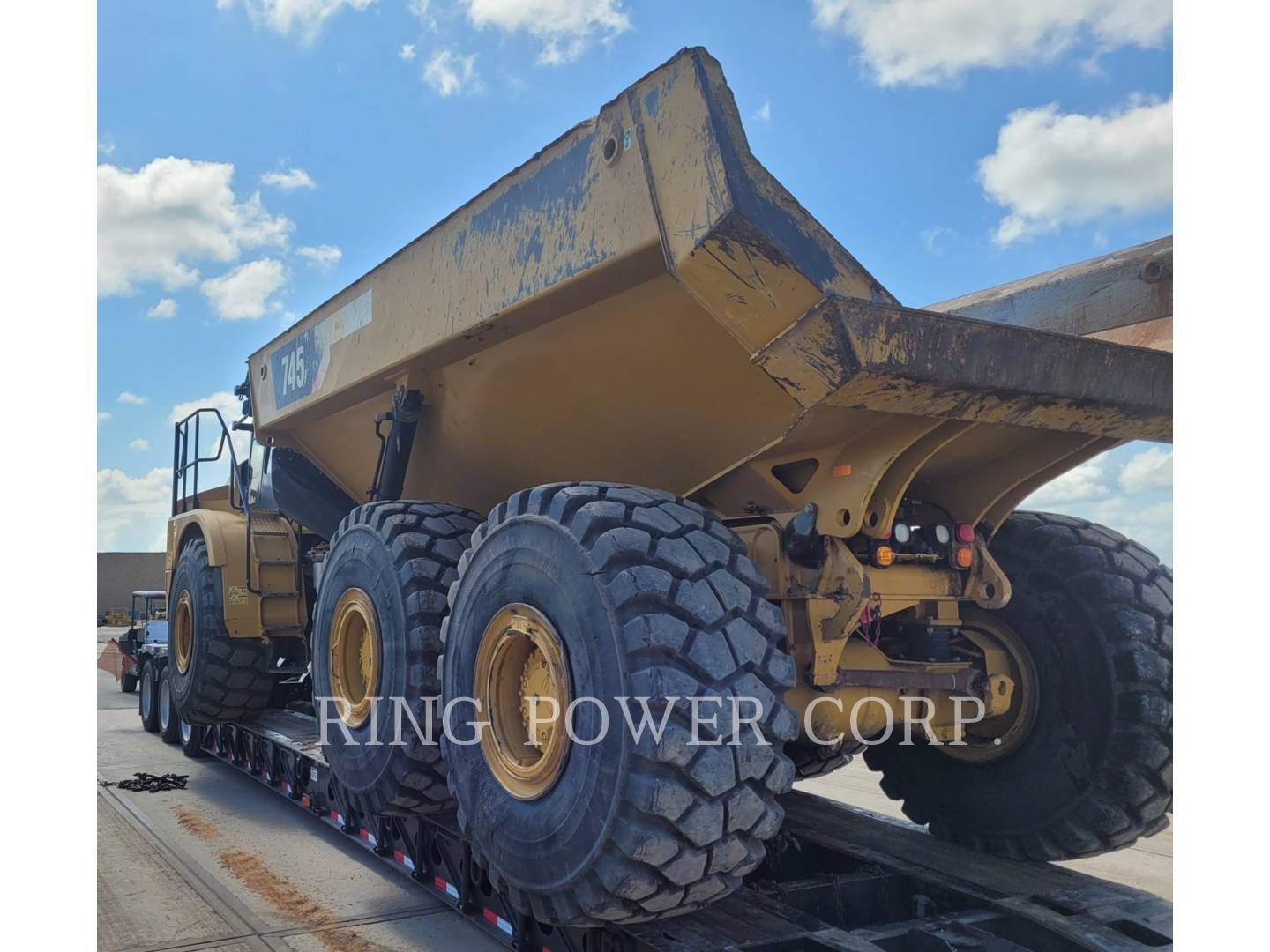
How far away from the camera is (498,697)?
12.0ft

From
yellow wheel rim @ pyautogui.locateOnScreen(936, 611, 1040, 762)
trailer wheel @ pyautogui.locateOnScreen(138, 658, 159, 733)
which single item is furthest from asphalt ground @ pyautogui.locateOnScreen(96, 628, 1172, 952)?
→ trailer wheel @ pyautogui.locateOnScreen(138, 658, 159, 733)

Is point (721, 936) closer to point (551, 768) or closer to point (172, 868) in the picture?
point (551, 768)

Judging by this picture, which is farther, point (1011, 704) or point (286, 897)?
point (286, 897)

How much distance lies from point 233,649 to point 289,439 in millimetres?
1636

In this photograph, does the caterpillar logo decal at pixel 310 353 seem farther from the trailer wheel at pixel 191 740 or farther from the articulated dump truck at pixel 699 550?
the trailer wheel at pixel 191 740

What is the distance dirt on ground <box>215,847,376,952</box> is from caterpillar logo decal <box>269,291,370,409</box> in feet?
8.11

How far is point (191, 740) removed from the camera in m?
8.76

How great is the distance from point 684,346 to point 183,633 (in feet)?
18.4

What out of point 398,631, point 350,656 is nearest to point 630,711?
point 398,631

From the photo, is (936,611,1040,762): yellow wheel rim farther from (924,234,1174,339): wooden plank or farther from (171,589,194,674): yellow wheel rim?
(171,589,194,674): yellow wheel rim

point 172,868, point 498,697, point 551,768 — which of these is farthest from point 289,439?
point 551,768

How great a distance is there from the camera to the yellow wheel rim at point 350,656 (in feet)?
15.4

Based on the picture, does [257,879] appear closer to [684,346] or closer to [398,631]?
[398,631]

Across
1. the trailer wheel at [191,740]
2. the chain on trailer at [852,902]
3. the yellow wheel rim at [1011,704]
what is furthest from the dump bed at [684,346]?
the trailer wheel at [191,740]
